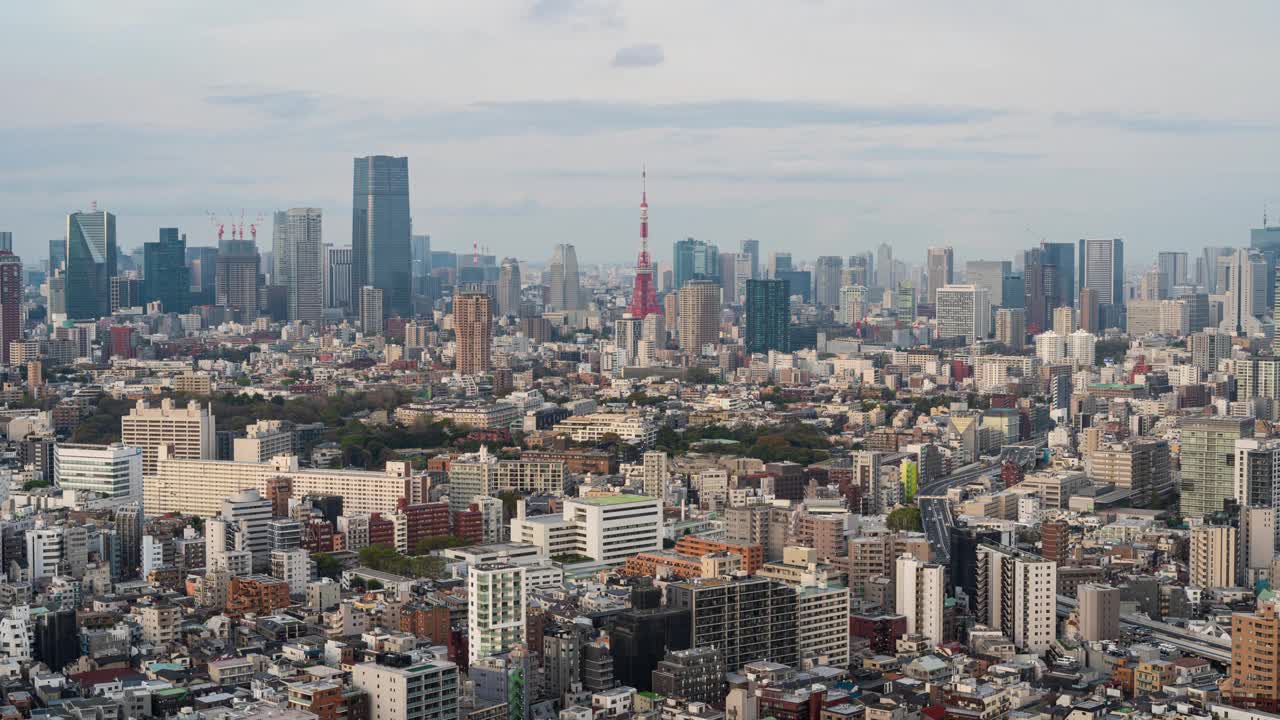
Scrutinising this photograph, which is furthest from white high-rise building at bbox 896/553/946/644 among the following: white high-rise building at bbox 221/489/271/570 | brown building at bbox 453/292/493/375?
brown building at bbox 453/292/493/375

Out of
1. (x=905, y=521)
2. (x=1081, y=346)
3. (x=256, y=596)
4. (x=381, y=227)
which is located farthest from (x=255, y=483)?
(x=381, y=227)

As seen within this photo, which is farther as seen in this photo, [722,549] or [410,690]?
[722,549]

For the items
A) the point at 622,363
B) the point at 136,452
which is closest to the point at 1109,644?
the point at 136,452

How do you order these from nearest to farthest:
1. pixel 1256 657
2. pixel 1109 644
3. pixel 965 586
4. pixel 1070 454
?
pixel 1256 657 < pixel 1109 644 < pixel 965 586 < pixel 1070 454

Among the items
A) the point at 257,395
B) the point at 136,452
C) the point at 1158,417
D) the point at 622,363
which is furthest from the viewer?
the point at 622,363

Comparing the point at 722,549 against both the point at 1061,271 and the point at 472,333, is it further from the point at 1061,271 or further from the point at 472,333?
the point at 1061,271

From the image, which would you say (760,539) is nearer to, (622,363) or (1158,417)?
(1158,417)

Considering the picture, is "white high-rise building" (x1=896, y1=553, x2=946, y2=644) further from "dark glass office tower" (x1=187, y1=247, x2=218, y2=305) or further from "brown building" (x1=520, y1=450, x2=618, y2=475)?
"dark glass office tower" (x1=187, y1=247, x2=218, y2=305)
